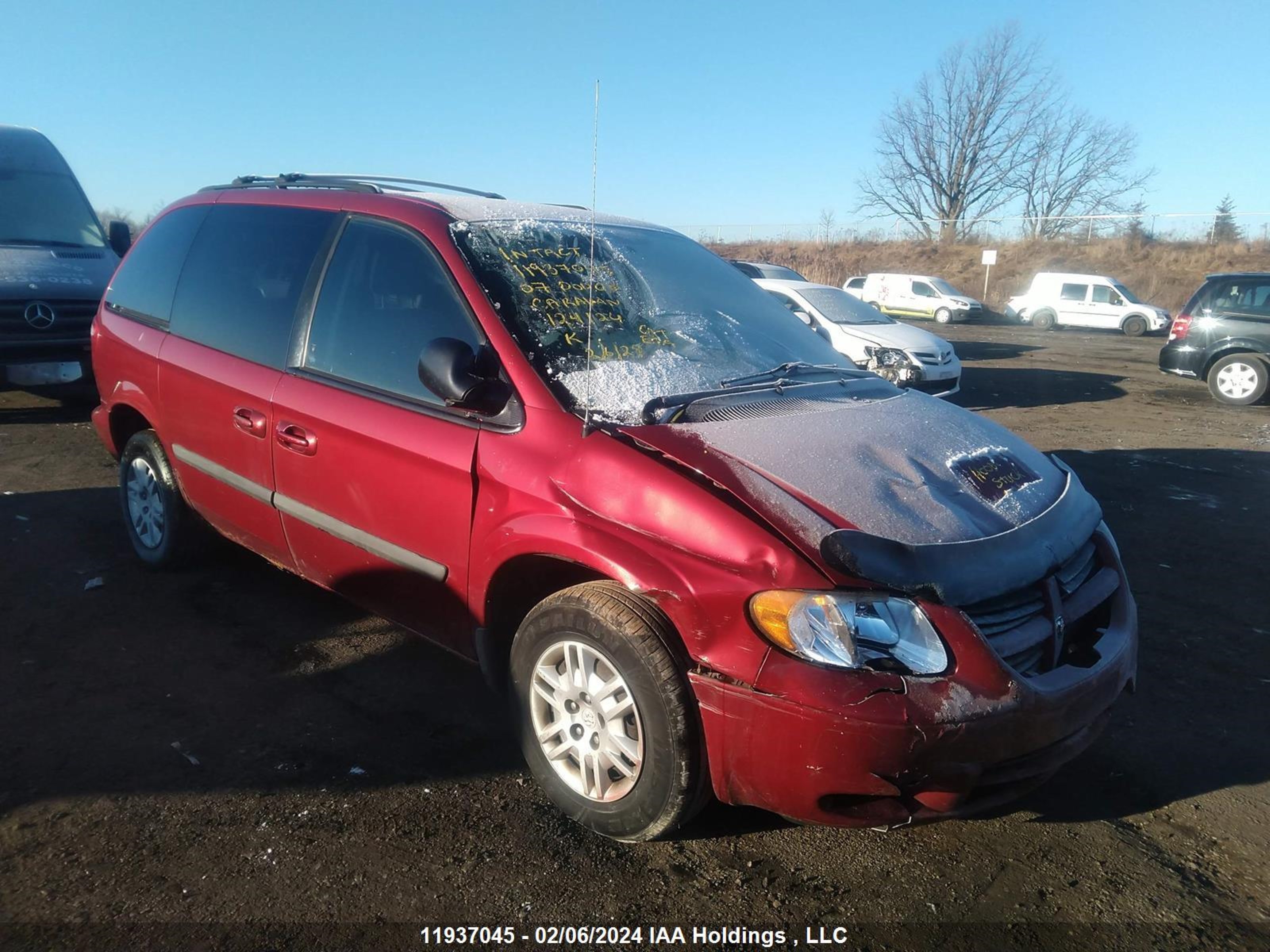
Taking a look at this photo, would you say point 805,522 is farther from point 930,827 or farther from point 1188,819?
point 1188,819

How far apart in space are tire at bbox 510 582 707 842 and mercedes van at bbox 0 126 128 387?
7.33 m

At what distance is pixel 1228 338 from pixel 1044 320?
17.8 metres

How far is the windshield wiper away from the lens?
10.8 ft

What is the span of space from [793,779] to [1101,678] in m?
0.97

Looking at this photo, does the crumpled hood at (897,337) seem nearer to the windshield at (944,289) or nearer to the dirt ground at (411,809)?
the dirt ground at (411,809)

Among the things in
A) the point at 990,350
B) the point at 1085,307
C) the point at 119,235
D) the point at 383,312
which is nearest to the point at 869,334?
the point at 119,235

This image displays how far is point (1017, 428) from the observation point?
33.0 ft

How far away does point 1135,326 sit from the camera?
27297mm

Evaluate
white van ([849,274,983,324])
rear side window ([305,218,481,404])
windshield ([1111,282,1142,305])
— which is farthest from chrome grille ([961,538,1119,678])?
windshield ([1111,282,1142,305])

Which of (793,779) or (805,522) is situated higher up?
(805,522)

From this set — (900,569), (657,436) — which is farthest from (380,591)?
(900,569)

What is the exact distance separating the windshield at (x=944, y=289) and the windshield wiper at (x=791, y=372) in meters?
27.6

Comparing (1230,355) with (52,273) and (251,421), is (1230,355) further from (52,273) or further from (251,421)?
(52,273)

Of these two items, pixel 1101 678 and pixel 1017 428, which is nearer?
pixel 1101 678
